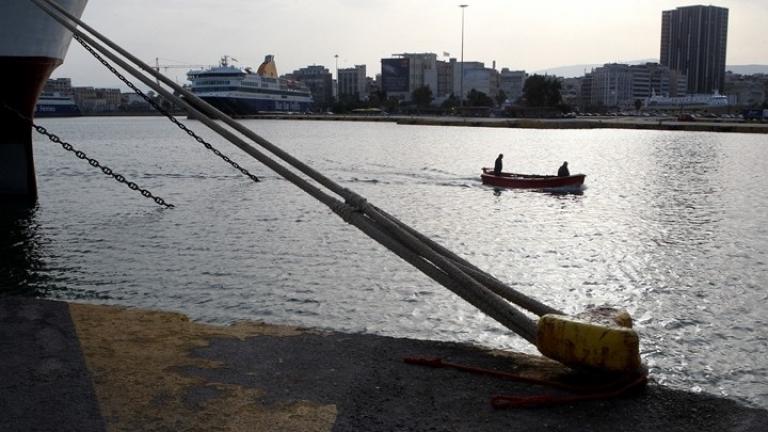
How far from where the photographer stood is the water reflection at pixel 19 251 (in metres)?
14.5

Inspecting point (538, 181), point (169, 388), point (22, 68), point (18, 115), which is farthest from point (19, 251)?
point (538, 181)

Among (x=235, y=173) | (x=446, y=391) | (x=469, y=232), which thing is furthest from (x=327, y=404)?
(x=235, y=173)

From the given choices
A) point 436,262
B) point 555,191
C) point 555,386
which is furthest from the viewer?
point 555,191

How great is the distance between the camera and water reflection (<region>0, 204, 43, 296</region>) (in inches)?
571

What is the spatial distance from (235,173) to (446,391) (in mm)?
36277

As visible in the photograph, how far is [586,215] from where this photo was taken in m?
26.7

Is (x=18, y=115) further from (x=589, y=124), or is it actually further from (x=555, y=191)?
(x=589, y=124)

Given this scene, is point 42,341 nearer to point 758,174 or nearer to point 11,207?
point 11,207

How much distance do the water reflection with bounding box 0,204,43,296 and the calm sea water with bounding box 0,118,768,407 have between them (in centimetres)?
8

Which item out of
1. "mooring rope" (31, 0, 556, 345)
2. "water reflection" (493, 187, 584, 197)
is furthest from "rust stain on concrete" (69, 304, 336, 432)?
"water reflection" (493, 187, 584, 197)

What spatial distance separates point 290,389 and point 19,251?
14136 millimetres

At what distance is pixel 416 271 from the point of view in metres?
16.1

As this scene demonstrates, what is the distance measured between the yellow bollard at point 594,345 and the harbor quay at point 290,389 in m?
0.32

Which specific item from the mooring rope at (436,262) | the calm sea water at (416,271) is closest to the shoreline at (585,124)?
the calm sea water at (416,271)
